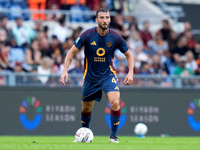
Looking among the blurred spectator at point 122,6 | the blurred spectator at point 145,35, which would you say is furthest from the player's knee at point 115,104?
the blurred spectator at point 122,6

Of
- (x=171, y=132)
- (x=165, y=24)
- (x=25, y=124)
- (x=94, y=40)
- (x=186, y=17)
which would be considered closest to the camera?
(x=94, y=40)

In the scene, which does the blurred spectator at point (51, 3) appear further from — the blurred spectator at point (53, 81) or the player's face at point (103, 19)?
the player's face at point (103, 19)

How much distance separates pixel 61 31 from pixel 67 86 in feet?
11.4

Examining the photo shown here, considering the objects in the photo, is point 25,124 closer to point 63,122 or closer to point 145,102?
point 63,122

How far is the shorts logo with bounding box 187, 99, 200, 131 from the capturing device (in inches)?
672

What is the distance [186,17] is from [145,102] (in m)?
8.97

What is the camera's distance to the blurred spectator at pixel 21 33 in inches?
714

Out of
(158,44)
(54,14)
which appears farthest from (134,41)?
(54,14)

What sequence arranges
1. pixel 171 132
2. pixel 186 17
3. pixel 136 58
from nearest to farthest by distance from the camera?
pixel 171 132 < pixel 136 58 < pixel 186 17

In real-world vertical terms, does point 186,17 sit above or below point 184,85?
above

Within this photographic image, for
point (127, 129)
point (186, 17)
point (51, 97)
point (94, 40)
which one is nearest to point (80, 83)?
point (51, 97)

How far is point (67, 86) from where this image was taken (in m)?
16.3

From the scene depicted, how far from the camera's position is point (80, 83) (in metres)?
16.3

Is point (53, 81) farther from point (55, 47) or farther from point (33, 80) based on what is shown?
point (55, 47)
